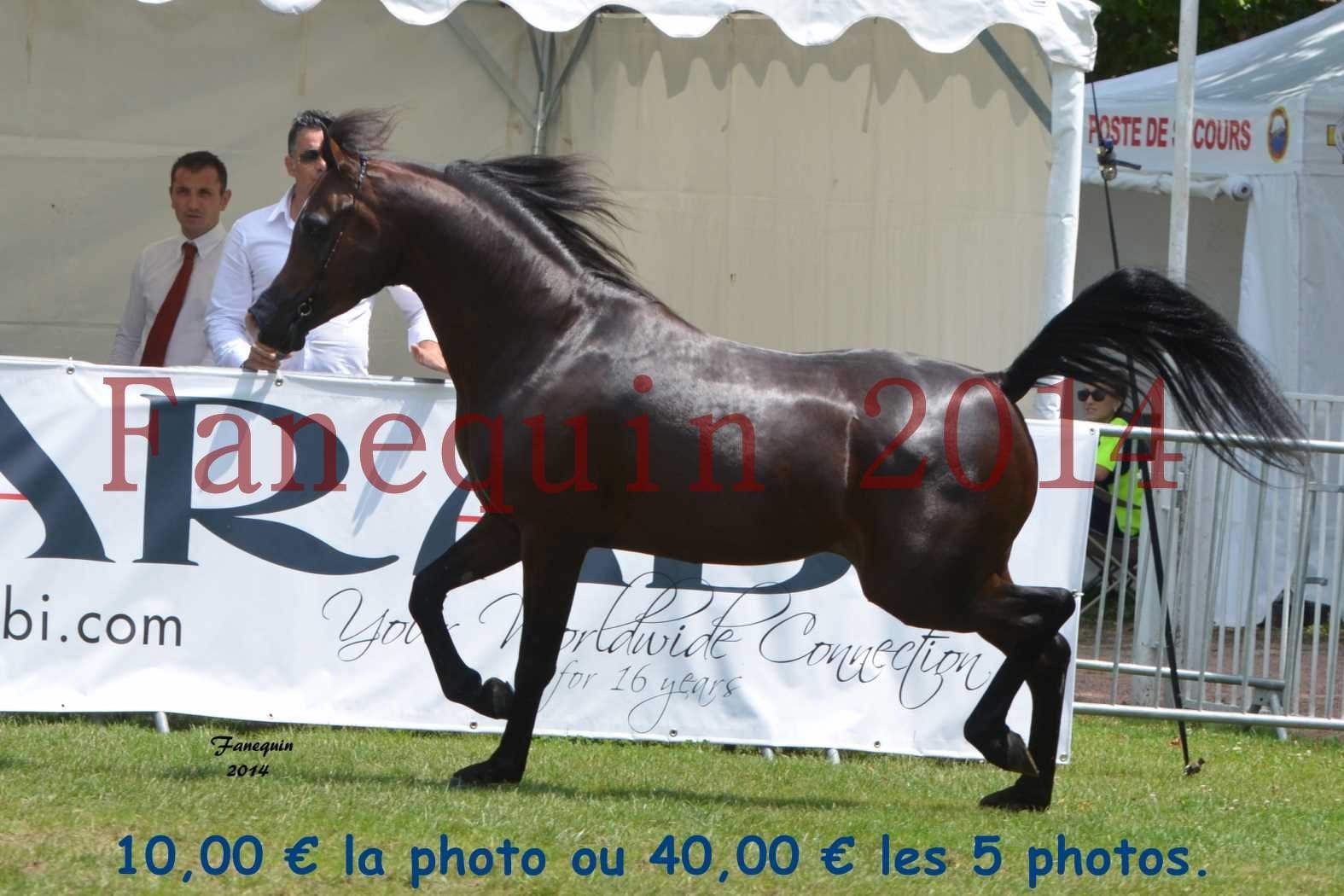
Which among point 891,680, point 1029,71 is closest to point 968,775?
point 891,680

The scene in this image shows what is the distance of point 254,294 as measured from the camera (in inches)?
283

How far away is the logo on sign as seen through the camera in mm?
11062

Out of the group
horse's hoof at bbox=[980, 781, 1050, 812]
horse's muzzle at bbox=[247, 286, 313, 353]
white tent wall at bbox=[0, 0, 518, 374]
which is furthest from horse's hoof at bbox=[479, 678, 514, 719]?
white tent wall at bbox=[0, 0, 518, 374]

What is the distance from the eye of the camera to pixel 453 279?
5590mm

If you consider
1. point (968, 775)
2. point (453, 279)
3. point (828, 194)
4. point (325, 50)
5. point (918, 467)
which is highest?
point (325, 50)

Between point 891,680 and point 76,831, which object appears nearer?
point 76,831

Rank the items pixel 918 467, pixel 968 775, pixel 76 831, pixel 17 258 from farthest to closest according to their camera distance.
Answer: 1. pixel 17 258
2. pixel 968 775
3. pixel 918 467
4. pixel 76 831

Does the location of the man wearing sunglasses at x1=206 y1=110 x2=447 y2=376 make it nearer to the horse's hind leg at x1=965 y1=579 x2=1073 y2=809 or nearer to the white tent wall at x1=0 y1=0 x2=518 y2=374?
the white tent wall at x1=0 y1=0 x2=518 y2=374

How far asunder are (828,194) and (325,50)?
266cm

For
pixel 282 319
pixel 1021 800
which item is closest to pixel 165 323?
pixel 282 319

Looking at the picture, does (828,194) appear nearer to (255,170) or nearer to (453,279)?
(255,170)

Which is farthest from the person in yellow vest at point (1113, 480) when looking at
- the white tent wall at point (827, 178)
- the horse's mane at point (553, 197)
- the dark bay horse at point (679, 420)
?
the horse's mane at point (553, 197)

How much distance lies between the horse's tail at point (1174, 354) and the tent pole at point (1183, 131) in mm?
2435

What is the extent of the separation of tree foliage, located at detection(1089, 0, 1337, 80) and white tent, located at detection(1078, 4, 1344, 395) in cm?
323
